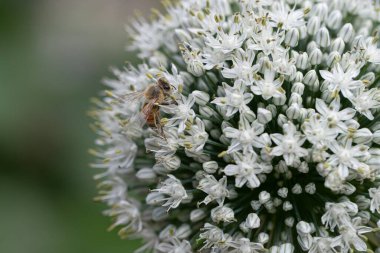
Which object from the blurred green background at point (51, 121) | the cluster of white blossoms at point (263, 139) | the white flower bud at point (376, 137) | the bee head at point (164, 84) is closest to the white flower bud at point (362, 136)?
the cluster of white blossoms at point (263, 139)

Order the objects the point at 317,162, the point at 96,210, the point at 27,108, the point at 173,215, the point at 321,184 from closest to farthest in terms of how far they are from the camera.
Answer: the point at 317,162
the point at 321,184
the point at 173,215
the point at 96,210
the point at 27,108

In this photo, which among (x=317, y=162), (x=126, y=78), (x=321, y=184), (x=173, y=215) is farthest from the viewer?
(x=126, y=78)

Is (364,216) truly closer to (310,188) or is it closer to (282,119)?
(310,188)

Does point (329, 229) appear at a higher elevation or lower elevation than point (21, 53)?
lower

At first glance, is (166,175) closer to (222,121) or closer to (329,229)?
(222,121)

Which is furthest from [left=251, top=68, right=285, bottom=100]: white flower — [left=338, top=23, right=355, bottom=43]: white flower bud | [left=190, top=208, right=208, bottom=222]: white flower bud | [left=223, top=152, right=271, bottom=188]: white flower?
[left=190, top=208, right=208, bottom=222]: white flower bud

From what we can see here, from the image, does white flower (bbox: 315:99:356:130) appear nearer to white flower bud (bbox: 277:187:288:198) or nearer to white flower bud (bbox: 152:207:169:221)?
white flower bud (bbox: 277:187:288:198)

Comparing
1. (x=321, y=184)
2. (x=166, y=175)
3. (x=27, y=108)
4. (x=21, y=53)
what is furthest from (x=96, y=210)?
(x=321, y=184)

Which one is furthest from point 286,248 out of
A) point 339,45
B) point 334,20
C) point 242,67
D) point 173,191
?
point 334,20
